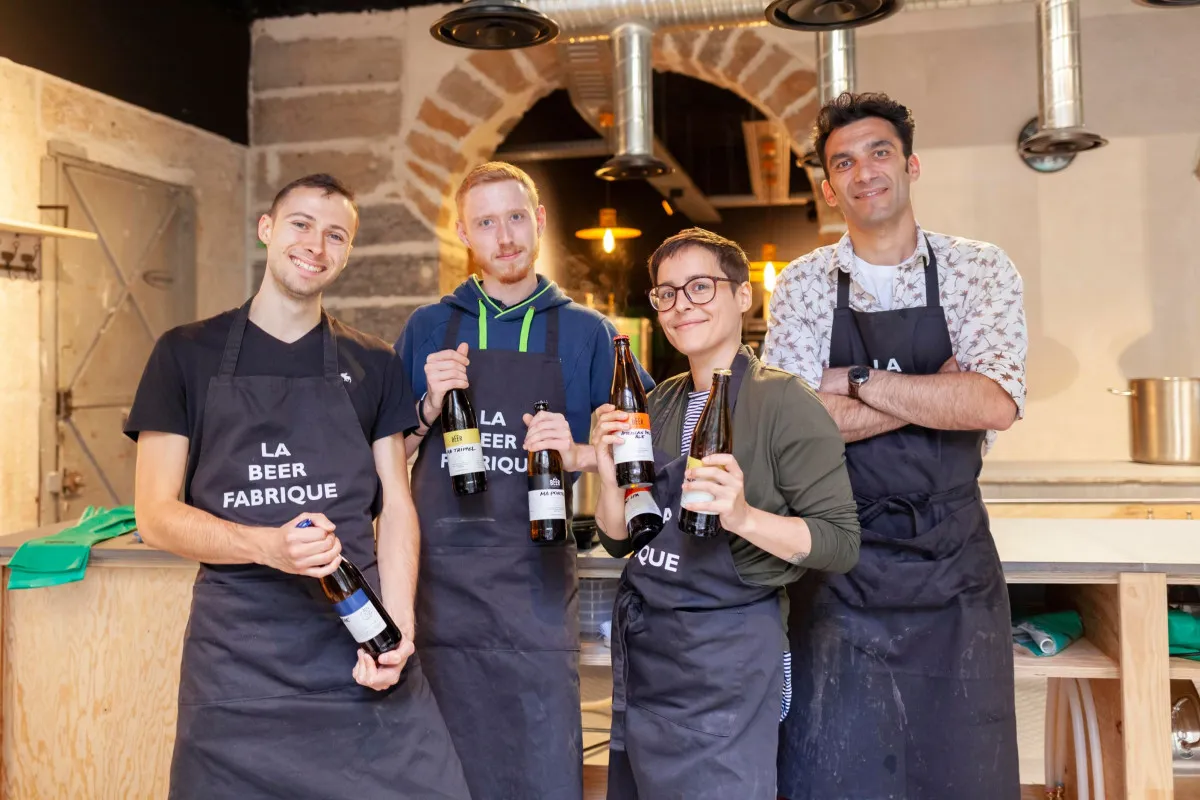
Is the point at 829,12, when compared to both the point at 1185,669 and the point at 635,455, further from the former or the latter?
the point at 1185,669

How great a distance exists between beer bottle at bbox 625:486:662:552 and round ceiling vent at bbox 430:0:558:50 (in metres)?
1.62

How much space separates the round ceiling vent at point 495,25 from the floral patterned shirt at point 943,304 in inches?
45.7

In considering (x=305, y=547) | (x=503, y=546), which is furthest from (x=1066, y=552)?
(x=305, y=547)

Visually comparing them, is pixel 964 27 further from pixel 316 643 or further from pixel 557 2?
pixel 316 643

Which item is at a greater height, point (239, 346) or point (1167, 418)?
point (239, 346)

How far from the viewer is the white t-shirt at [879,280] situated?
6.94ft

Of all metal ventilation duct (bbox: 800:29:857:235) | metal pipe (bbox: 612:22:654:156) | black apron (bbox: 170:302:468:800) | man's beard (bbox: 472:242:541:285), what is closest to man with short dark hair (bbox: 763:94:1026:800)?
man's beard (bbox: 472:242:541:285)

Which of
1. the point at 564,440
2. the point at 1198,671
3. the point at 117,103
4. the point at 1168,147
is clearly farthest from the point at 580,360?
the point at 1168,147

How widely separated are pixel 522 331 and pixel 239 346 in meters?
0.64

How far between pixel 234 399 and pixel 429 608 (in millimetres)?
636

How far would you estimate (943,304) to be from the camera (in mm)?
2068

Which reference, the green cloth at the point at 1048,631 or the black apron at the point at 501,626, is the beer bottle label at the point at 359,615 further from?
the green cloth at the point at 1048,631

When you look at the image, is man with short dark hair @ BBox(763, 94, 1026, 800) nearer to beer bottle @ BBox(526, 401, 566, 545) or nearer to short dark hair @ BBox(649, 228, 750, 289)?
short dark hair @ BBox(649, 228, 750, 289)

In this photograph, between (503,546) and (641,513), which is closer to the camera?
(641,513)
